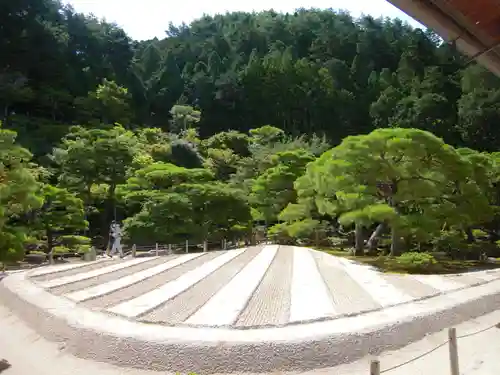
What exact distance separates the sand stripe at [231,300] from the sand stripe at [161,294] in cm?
82

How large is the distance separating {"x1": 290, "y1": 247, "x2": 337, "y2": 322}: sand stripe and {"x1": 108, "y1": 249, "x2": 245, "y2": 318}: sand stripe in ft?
7.40

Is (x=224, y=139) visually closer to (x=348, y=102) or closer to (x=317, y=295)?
(x=348, y=102)

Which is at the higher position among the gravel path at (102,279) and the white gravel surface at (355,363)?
the gravel path at (102,279)

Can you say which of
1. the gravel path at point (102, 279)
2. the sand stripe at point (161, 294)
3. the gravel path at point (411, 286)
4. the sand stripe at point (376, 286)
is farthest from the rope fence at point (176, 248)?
the gravel path at point (411, 286)

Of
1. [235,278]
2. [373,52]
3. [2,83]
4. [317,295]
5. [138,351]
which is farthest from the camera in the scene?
[373,52]

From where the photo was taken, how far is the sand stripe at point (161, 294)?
6.74 metres

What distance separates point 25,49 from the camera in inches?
1302

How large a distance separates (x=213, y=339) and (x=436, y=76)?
35374 millimetres

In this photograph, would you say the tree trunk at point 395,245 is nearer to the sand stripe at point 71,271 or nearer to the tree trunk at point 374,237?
the tree trunk at point 374,237

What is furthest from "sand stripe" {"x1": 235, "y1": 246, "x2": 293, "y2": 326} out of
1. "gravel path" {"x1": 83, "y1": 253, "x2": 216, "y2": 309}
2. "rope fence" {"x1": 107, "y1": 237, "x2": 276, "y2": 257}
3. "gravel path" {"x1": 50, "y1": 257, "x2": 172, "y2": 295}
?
"rope fence" {"x1": 107, "y1": 237, "x2": 276, "y2": 257}

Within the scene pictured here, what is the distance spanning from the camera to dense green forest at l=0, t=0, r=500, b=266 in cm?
1291

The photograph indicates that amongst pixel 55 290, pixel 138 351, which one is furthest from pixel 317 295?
pixel 55 290

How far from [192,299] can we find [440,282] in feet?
19.4

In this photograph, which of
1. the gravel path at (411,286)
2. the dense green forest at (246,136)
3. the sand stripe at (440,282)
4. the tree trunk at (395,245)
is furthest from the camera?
the tree trunk at (395,245)
